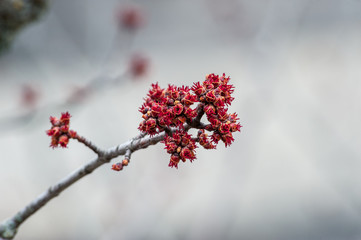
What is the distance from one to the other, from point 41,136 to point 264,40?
369cm

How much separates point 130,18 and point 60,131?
7.54ft

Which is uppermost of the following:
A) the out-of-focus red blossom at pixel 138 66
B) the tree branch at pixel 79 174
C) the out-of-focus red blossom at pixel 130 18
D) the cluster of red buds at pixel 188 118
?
the out-of-focus red blossom at pixel 130 18

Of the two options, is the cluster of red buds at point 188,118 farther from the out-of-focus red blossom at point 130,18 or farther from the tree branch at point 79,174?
the out-of-focus red blossom at point 130,18

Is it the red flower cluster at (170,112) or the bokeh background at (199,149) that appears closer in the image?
the red flower cluster at (170,112)

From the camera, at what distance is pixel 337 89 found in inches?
194

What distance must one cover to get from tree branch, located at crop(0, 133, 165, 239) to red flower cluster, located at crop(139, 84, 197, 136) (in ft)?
0.14

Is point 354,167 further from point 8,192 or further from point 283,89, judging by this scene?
point 8,192

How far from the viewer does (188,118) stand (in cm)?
101

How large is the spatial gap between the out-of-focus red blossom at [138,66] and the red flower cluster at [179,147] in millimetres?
2398

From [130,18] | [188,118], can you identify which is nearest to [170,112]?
[188,118]

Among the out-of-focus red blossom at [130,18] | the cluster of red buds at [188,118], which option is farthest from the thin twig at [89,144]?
the out-of-focus red blossom at [130,18]

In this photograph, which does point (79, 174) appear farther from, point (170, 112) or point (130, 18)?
point (130, 18)

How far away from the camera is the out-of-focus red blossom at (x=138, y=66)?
3332 mm

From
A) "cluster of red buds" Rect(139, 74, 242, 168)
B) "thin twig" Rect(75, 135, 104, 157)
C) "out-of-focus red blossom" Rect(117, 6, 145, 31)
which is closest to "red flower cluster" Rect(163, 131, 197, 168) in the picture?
"cluster of red buds" Rect(139, 74, 242, 168)
